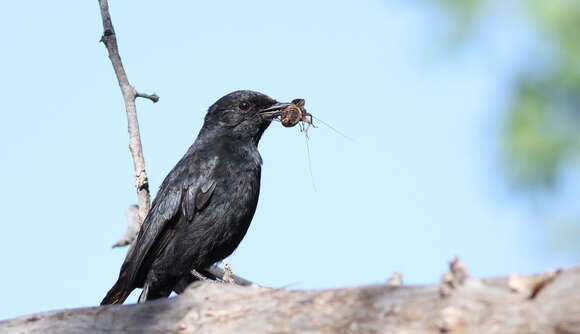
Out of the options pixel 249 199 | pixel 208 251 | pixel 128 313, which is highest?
pixel 249 199

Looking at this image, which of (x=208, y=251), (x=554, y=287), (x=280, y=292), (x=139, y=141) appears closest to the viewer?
(x=554, y=287)

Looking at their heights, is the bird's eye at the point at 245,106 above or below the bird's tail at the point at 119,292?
above

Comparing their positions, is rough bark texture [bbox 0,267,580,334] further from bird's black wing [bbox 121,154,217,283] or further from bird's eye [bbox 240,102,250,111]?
bird's eye [bbox 240,102,250,111]

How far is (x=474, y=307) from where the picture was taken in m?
3.21

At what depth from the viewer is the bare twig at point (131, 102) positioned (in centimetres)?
577

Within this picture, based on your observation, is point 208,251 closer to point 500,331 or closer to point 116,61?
point 116,61

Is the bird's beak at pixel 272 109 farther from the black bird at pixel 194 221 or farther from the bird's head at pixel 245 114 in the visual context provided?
the black bird at pixel 194 221

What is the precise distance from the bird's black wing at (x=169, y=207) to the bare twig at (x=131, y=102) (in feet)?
1.54

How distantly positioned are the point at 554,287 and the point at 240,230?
3854 mm

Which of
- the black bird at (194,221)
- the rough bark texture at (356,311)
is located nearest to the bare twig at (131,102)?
the black bird at (194,221)

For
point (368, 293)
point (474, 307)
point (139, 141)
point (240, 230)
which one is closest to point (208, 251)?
point (240, 230)

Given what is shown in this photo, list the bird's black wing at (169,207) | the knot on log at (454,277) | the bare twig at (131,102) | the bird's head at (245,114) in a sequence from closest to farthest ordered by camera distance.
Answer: the knot on log at (454,277) → the bare twig at (131,102) → the bird's black wing at (169,207) → the bird's head at (245,114)

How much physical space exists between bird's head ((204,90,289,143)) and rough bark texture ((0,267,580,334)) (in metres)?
3.38

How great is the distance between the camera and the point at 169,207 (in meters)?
6.79
